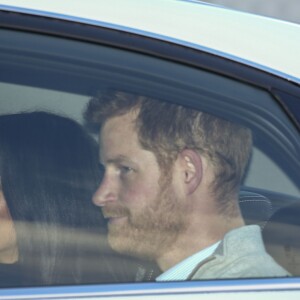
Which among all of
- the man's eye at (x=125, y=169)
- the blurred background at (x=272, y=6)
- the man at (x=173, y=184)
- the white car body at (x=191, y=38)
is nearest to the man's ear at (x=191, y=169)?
the man at (x=173, y=184)

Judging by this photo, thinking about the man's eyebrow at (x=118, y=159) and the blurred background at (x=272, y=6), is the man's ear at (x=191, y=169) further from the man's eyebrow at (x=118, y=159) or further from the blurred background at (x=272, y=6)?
the blurred background at (x=272, y=6)

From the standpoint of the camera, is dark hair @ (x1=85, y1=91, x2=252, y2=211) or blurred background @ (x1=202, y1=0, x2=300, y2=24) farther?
blurred background @ (x1=202, y1=0, x2=300, y2=24)

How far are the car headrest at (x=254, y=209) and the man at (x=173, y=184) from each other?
0.01 m

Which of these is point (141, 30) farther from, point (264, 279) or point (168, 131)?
point (264, 279)

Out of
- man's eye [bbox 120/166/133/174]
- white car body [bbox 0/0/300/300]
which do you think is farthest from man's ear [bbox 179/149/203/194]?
white car body [bbox 0/0/300/300]

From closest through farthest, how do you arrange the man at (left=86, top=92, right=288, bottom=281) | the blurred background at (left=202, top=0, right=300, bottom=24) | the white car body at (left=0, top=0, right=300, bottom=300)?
the white car body at (left=0, top=0, right=300, bottom=300), the man at (left=86, top=92, right=288, bottom=281), the blurred background at (left=202, top=0, right=300, bottom=24)

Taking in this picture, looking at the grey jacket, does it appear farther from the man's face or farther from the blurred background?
the blurred background

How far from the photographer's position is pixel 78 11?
2.29m

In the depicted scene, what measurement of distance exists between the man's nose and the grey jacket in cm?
24

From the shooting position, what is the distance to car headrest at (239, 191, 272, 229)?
2.24 meters

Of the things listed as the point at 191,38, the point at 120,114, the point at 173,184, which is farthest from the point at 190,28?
the point at 173,184

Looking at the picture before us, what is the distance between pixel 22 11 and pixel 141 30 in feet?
0.87

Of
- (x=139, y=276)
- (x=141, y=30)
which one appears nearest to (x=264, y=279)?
(x=139, y=276)

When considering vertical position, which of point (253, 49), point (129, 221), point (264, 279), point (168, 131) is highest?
point (253, 49)
